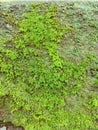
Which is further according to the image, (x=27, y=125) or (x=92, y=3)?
(x=92, y=3)

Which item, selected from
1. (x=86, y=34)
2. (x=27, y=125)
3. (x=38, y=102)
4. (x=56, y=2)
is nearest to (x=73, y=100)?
(x=38, y=102)

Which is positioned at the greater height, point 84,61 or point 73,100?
point 84,61

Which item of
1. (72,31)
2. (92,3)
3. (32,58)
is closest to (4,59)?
(32,58)

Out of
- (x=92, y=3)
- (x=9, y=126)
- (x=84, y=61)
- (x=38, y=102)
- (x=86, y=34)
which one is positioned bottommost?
(x=9, y=126)

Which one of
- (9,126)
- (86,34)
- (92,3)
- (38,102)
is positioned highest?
(92,3)

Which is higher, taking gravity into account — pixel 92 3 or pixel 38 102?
pixel 92 3

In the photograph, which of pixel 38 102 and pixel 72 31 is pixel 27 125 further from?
pixel 72 31

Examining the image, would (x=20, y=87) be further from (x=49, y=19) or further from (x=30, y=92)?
(x=49, y=19)
